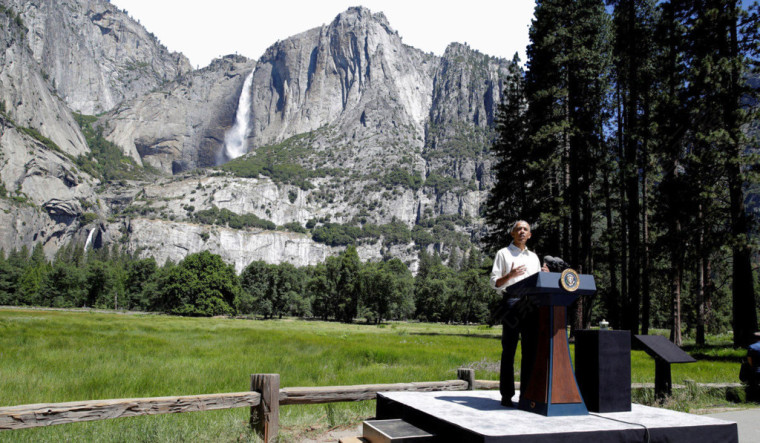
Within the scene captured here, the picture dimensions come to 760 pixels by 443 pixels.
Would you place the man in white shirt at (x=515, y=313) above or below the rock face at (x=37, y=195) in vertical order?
below

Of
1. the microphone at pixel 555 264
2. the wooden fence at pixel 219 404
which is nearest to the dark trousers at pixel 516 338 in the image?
the microphone at pixel 555 264

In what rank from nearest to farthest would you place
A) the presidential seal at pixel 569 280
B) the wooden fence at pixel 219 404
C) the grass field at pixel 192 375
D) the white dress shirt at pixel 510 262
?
the presidential seal at pixel 569 280, the wooden fence at pixel 219 404, the white dress shirt at pixel 510 262, the grass field at pixel 192 375

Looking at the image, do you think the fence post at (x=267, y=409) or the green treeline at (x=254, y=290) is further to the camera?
the green treeline at (x=254, y=290)

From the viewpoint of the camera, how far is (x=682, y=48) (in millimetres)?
17188

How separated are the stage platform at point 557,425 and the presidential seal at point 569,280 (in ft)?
A: 3.90

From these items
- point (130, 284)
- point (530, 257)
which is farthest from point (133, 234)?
point (530, 257)

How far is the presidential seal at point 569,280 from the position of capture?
164 inches

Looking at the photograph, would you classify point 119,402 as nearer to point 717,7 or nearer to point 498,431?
point 498,431

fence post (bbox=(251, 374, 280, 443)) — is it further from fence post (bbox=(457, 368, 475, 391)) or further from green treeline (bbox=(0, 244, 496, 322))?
green treeline (bbox=(0, 244, 496, 322))

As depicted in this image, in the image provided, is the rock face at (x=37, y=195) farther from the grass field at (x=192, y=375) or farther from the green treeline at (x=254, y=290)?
the grass field at (x=192, y=375)

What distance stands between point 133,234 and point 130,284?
61.7m

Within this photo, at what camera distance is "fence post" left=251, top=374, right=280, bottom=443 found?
5.60 metres

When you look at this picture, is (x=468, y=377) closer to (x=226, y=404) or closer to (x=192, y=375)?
(x=226, y=404)

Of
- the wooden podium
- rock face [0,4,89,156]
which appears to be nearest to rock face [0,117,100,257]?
rock face [0,4,89,156]
